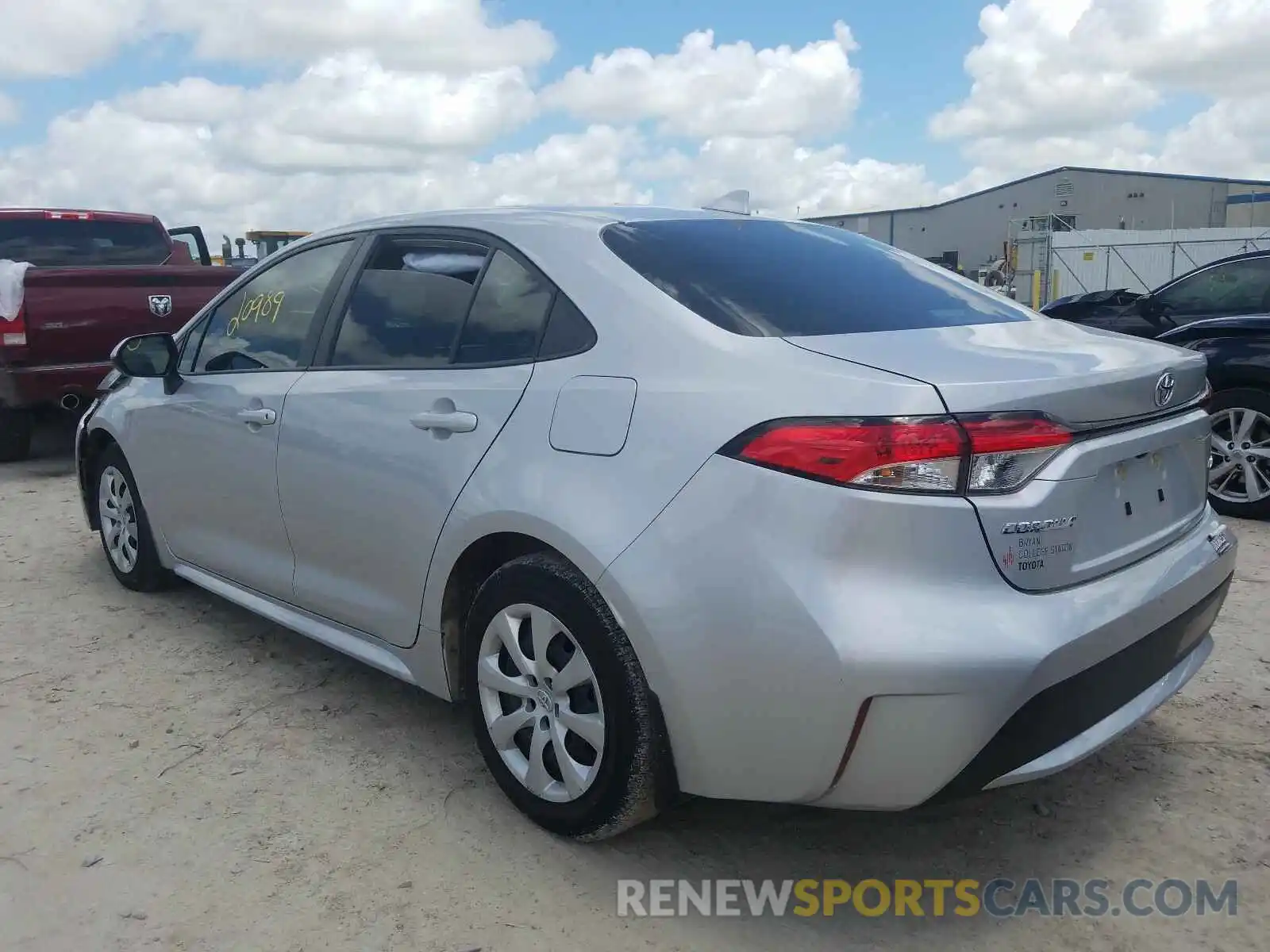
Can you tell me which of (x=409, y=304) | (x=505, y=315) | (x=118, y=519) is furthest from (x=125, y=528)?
(x=505, y=315)

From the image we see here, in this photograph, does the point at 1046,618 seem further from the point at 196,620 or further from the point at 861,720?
the point at 196,620

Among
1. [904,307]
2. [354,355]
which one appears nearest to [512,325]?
[354,355]

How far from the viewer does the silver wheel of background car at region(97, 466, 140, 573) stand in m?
4.63

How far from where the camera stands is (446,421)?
9.27 ft

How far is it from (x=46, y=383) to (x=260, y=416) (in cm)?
474

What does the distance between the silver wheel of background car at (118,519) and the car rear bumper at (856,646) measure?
3105 mm

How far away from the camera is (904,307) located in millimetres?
2771

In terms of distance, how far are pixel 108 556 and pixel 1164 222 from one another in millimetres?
54555

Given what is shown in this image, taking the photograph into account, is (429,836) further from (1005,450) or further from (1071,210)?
(1071,210)

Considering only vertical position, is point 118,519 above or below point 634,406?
below

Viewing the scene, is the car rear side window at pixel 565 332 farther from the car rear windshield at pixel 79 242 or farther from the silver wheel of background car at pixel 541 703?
the car rear windshield at pixel 79 242

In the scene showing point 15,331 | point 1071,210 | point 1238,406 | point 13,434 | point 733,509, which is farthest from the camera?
point 1071,210

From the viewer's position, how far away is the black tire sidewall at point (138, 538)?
450cm

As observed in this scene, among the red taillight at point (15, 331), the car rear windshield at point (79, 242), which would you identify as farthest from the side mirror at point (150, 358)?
the car rear windshield at point (79, 242)
